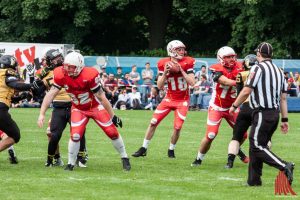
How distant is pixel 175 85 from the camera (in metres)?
13.4

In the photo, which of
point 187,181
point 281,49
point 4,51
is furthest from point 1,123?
point 281,49

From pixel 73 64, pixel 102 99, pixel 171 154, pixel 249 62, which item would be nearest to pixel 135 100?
pixel 171 154

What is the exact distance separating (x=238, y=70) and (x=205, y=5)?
24351mm

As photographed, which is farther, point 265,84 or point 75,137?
point 75,137

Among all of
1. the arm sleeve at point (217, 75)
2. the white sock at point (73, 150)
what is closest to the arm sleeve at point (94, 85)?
the white sock at point (73, 150)

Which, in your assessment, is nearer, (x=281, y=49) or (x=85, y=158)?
(x=85, y=158)

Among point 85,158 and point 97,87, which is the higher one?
point 97,87

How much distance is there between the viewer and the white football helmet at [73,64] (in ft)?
35.6

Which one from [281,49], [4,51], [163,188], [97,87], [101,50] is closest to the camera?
[163,188]

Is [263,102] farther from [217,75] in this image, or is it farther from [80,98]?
[80,98]

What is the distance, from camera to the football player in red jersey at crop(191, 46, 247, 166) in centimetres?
1202

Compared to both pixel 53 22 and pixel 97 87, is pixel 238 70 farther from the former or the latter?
pixel 53 22

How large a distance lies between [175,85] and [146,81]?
15.2 m

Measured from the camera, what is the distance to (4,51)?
29453mm
